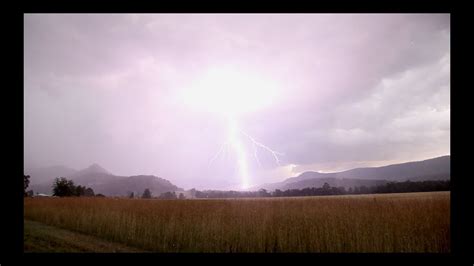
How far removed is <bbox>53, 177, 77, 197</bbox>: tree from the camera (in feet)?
58.2

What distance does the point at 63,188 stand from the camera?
17.9 meters

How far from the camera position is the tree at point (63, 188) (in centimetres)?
1775

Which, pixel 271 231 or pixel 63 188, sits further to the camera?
pixel 63 188

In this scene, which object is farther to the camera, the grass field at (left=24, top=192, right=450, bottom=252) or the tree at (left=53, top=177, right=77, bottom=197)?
the tree at (left=53, top=177, right=77, bottom=197)

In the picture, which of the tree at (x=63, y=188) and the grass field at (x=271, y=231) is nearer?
the grass field at (x=271, y=231)
